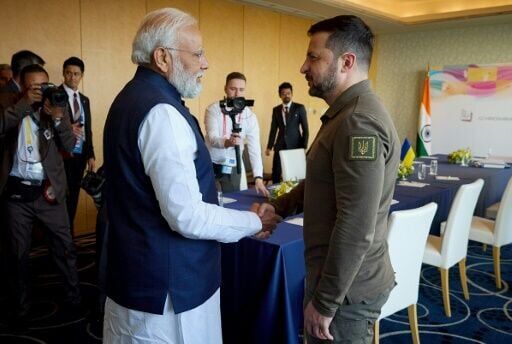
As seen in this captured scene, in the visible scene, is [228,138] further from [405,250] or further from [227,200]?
[405,250]

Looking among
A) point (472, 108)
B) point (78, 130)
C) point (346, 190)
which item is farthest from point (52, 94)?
point (472, 108)

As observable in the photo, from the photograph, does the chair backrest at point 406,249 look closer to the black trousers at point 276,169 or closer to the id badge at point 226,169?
the id badge at point 226,169

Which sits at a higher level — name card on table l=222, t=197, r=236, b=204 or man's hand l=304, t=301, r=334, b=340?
name card on table l=222, t=197, r=236, b=204

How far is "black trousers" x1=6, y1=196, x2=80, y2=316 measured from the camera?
277cm

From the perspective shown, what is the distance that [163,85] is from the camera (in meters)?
1.35

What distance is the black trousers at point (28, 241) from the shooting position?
2.77 meters

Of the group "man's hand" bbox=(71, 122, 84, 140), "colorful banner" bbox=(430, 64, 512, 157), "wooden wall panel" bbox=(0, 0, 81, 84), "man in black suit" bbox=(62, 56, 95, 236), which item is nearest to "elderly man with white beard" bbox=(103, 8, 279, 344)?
"man's hand" bbox=(71, 122, 84, 140)

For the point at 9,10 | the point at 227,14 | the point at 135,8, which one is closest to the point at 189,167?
the point at 9,10

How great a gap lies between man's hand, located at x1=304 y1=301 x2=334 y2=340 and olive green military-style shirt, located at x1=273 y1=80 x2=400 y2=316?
0.08ft

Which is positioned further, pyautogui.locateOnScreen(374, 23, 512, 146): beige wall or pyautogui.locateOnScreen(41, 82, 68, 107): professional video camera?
pyautogui.locateOnScreen(374, 23, 512, 146): beige wall

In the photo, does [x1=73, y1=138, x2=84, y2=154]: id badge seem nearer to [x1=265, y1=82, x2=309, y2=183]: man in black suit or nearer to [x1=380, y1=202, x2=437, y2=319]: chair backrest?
[x1=265, y1=82, x2=309, y2=183]: man in black suit

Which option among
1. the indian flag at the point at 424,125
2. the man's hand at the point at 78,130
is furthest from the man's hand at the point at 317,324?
the indian flag at the point at 424,125

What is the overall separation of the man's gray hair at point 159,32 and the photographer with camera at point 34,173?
1.56 metres

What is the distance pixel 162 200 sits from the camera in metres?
1.25
